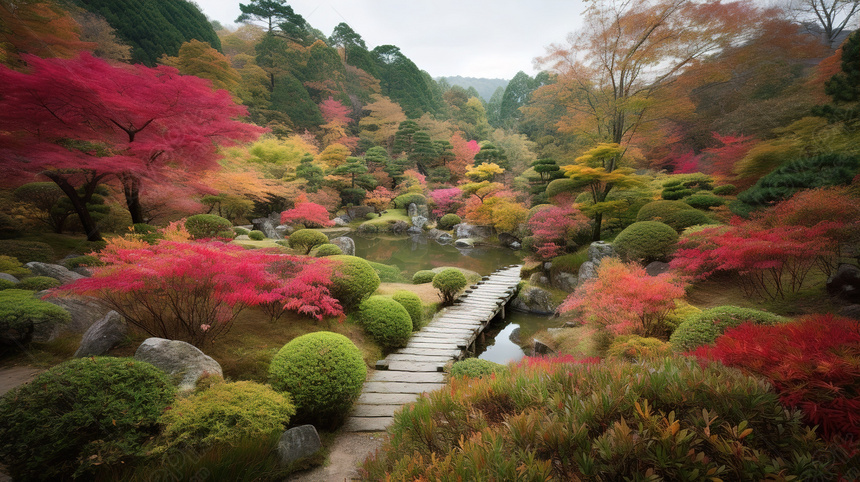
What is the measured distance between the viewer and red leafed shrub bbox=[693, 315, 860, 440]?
127 cm

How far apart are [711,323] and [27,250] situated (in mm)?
9719

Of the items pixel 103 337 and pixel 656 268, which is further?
pixel 656 268

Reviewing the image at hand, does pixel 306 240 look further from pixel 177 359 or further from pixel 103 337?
pixel 177 359

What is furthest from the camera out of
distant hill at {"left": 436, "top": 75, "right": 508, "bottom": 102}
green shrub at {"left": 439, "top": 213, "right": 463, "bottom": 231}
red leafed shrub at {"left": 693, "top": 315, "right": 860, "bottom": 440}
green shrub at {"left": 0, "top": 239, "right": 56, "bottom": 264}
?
distant hill at {"left": 436, "top": 75, "right": 508, "bottom": 102}

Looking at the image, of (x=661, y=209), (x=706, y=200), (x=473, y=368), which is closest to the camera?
(x=473, y=368)

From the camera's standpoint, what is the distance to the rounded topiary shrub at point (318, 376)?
322 centimetres

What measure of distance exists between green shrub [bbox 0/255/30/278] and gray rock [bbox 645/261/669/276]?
34.3 feet

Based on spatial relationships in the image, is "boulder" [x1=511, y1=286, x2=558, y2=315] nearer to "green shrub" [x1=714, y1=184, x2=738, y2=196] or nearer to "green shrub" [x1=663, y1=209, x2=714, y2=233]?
"green shrub" [x1=663, y1=209, x2=714, y2=233]

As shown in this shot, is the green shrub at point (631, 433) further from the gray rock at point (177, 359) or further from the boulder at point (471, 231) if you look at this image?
the boulder at point (471, 231)

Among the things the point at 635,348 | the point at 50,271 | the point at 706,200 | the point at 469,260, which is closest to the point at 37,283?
the point at 50,271

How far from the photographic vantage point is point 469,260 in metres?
14.5

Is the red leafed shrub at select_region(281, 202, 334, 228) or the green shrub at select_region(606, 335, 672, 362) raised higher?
the red leafed shrub at select_region(281, 202, 334, 228)

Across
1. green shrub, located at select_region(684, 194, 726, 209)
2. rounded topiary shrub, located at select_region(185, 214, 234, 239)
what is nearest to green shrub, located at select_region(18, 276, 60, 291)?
rounded topiary shrub, located at select_region(185, 214, 234, 239)

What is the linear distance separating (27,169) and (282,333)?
4.29 metres
